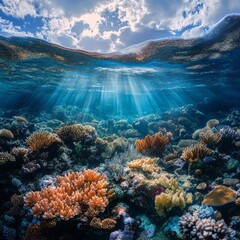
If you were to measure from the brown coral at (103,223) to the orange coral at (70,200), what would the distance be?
0.51 ft

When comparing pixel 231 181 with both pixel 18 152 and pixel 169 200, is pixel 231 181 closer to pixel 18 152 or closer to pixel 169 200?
pixel 169 200

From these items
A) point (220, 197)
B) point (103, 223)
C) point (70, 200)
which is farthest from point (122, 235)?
point (220, 197)

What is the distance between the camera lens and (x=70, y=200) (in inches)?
184

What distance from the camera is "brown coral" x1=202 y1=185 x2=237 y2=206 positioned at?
5.11 meters

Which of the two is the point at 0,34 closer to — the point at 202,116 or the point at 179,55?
the point at 179,55

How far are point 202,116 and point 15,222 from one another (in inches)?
779

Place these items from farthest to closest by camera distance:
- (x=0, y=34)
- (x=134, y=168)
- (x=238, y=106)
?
(x=238, y=106), (x=0, y=34), (x=134, y=168)

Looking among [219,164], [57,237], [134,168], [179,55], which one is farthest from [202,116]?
[57,237]

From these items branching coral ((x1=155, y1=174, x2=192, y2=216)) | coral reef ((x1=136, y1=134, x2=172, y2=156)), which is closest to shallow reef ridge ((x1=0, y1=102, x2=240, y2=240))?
branching coral ((x1=155, y1=174, x2=192, y2=216))

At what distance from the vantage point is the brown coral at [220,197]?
5.11 meters

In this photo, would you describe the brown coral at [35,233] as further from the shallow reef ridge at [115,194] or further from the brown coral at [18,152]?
the brown coral at [18,152]

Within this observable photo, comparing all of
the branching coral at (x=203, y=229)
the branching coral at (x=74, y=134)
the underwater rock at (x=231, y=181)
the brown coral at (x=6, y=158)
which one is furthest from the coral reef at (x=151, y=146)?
the brown coral at (x=6, y=158)

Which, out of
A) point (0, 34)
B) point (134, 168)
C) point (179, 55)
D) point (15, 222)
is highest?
A: point (0, 34)

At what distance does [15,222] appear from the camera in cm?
553
